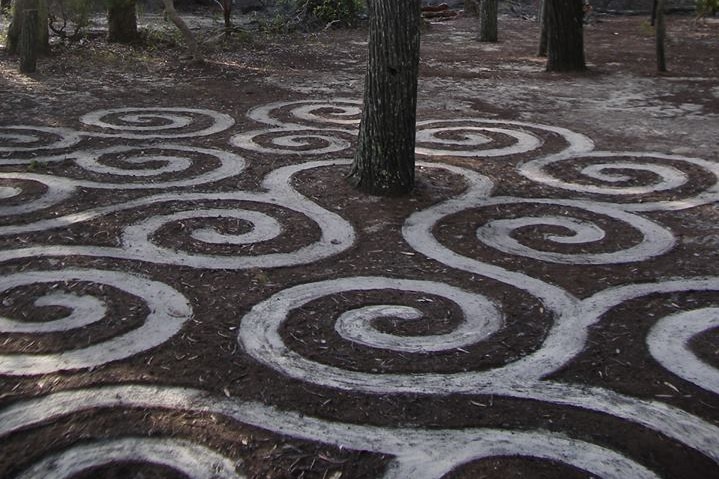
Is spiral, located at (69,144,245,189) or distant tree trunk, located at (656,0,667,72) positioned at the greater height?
distant tree trunk, located at (656,0,667,72)

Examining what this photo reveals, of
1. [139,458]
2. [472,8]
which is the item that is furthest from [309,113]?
[472,8]

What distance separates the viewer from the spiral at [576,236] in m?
4.14

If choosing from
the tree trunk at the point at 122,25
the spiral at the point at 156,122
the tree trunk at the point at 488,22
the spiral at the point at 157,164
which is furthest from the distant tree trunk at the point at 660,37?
the tree trunk at the point at 122,25

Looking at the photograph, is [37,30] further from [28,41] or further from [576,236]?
[576,236]

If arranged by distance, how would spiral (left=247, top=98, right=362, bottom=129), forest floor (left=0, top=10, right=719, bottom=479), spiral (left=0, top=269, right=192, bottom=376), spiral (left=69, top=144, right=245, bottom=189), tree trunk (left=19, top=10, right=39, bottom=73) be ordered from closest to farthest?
1. forest floor (left=0, top=10, right=719, bottom=479)
2. spiral (left=0, top=269, right=192, bottom=376)
3. spiral (left=69, top=144, right=245, bottom=189)
4. spiral (left=247, top=98, right=362, bottom=129)
5. tree trunk (left=19, top=10, right=39, bottom=73)

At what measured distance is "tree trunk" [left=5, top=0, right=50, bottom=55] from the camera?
9.07 meters

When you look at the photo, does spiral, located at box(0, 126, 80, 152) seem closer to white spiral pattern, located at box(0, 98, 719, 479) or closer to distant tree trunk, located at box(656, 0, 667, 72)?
white spiral pattern, located at box(0, 98, 719, 479)

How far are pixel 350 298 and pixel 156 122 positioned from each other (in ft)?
12.8

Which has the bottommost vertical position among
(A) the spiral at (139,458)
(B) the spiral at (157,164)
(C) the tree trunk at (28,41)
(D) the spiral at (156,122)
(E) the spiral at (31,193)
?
(A) the spiral at (139,458)

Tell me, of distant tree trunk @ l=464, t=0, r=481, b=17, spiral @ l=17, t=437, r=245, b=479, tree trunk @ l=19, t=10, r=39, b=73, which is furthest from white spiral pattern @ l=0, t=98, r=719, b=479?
distant tree trunk @ l=464, t=0, r=481, b=17

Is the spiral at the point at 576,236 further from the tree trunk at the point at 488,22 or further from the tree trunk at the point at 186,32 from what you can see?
the tree trunk at the point at 488,22

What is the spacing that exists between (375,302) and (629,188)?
234 centimetres

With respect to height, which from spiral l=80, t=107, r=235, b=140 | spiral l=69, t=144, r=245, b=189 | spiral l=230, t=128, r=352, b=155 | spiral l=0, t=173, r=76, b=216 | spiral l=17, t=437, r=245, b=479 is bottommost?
spiral l=17, t=437, r=245, b=479

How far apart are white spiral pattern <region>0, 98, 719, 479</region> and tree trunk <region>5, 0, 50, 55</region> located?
9.89 feet
